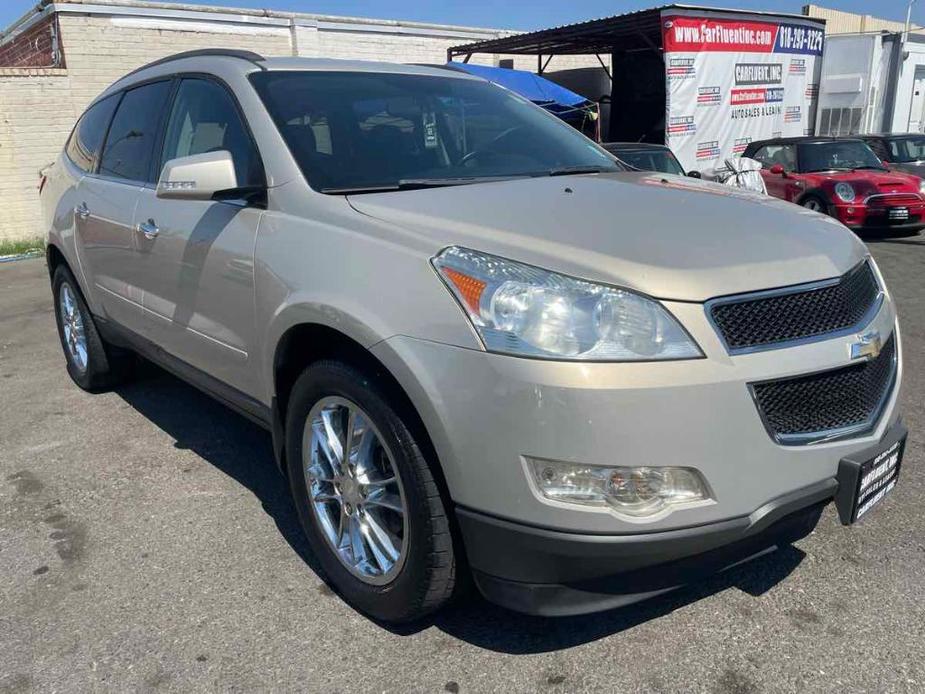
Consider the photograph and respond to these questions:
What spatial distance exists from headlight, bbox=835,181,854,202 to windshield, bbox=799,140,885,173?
2.50 ft

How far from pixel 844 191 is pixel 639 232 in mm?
10481

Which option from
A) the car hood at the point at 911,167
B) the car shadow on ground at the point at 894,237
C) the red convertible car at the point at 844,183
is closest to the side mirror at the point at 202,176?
the red convertible car at the point at 844,183

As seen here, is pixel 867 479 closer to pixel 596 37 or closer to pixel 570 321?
pixel 570 321

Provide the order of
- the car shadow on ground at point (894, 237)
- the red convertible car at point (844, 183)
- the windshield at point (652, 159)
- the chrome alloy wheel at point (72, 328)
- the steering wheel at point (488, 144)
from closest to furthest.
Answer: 1. the steering wheel at point (488, 144)
2. the chrome alloy wheel at point (72, 328)
3. the windshield at point (652, 159)
4. the red convertible car at point (844, 183)
5. the car shadow on ground at point (894, 237)

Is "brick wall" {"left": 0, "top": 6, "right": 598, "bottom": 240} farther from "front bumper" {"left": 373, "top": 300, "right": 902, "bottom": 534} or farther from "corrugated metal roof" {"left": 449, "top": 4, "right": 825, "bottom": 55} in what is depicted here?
"front bumper" {"left": 373, "top": 300, "right": 902, "bottom": 534}

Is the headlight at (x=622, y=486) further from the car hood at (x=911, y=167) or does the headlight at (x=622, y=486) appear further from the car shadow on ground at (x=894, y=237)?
the car hood at (x=911, y=167)

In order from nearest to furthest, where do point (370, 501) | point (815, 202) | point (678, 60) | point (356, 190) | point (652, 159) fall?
point (370, 501) < point (356, 190) < point (652, 159) < point (815, 202) < point (678, 60)

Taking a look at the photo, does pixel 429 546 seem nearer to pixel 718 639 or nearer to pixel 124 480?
pixel 718 639

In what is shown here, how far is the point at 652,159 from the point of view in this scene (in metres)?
9.26

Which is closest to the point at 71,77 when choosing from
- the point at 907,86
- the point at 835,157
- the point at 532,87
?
the point at 532,87

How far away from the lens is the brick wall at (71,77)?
37.6 feet

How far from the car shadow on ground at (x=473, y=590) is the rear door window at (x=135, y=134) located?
137 centimetres

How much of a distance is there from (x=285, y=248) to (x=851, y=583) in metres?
2.24

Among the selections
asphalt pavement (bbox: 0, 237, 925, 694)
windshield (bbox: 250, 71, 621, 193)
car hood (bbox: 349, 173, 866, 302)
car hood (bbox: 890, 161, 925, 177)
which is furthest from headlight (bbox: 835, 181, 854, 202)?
car hood (bbox: 349, 173, 866, 302)
